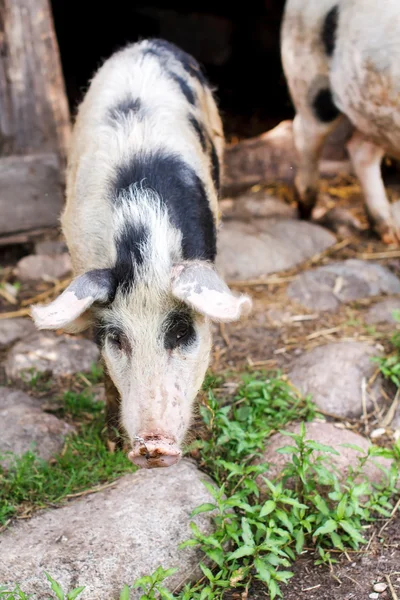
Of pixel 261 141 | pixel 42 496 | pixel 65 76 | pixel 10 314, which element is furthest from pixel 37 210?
pixel 65 76

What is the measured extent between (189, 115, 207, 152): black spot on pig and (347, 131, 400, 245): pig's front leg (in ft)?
6.57

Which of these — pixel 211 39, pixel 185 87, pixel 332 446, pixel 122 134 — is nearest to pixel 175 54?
pixel 185 87

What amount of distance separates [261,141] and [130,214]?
348 cm

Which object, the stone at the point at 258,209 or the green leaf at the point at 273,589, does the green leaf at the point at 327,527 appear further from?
the stone at the point at 258,209

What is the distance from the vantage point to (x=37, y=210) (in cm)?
495

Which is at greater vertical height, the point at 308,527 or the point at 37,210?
the point at 37,210

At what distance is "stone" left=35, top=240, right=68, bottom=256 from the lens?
16.3 ft

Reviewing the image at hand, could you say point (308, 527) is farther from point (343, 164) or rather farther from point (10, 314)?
point (343, 164)

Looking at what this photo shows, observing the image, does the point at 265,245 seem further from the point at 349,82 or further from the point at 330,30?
the point at 330,30

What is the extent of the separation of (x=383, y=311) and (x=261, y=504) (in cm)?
176

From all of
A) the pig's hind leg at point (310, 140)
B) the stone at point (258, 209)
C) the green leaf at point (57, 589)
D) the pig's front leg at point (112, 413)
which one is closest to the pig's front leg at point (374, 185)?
the pig's hind leg at point (310, 140)

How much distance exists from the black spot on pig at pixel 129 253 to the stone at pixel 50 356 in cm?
127

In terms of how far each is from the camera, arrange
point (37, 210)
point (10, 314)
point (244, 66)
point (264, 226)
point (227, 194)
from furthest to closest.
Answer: point (244, 66) → point (227, 194) → point (264, 226) → point (37, 210) → point (10, 314)

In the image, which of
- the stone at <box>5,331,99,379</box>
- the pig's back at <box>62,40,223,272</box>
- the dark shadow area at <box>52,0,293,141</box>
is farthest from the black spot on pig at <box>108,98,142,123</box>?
the dark shadow area at <box>52,0,293,141</box>
